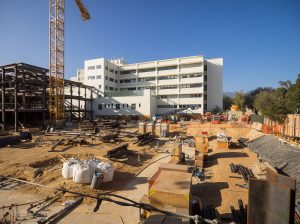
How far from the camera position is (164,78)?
5884 cm

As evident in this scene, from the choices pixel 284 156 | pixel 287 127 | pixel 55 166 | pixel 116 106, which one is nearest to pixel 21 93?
pixel 116 106

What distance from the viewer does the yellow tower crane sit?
1492 inches

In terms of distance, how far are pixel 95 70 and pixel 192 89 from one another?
31868 millimetres

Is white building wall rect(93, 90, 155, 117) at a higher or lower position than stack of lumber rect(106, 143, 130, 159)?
higher

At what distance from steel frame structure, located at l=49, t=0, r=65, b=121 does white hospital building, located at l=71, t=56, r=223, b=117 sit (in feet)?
49.0

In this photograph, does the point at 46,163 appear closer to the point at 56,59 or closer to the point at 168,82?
the point at 56,59

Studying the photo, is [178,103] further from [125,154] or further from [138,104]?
[125,154]

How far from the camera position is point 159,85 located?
58.9m

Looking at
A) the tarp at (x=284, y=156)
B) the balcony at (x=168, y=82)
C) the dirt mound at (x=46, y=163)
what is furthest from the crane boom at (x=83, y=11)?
the tarp at (x=284, y=156)

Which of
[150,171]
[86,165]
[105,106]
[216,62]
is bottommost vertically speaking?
[150,171]

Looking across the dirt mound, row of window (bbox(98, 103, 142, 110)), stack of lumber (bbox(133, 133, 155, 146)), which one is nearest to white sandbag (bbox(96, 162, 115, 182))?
the dirt mound

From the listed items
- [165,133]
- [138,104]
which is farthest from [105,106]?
[165,133]

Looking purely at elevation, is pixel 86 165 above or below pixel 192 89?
below

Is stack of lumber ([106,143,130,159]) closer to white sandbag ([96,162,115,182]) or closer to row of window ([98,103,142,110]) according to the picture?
white sandbag ([96,162,115,182])
